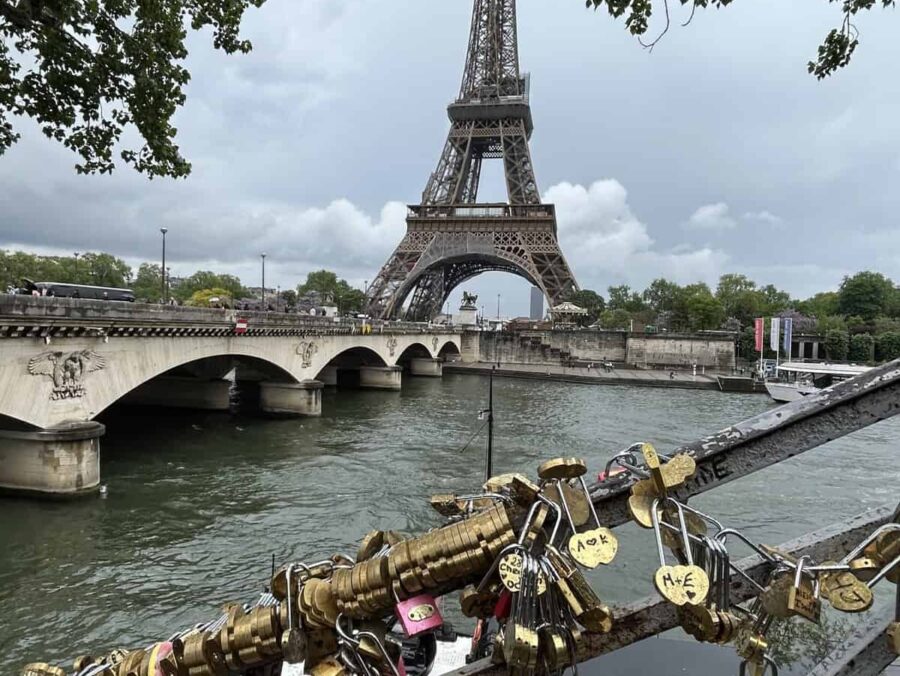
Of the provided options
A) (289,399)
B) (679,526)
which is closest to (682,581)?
(679,526)

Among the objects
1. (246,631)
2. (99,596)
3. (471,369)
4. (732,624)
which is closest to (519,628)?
(732,624)

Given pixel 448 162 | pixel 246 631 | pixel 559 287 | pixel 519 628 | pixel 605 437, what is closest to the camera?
pixel 519 628

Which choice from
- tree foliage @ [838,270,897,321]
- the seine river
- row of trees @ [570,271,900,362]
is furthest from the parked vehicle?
tree foliage @ [838,270,897,321]

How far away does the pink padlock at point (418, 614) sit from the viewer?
1.59 m

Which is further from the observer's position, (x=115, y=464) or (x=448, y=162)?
(x=448, y=162)

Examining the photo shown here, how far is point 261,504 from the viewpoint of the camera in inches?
502

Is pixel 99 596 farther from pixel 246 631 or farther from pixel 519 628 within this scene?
pixel 519 628

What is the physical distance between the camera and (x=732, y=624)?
149 centimetres

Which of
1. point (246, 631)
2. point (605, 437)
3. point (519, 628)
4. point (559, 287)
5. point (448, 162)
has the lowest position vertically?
point (605, 437)

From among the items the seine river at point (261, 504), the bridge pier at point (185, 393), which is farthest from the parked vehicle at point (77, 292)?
the seine river at point (261, 504)

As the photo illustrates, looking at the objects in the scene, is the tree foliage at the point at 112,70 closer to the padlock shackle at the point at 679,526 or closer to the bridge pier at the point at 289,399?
the padlock shackle at the point at 679,526

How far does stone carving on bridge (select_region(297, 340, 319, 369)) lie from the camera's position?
2450cm

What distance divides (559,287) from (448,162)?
21.0 m

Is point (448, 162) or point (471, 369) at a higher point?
point (448, 162)
